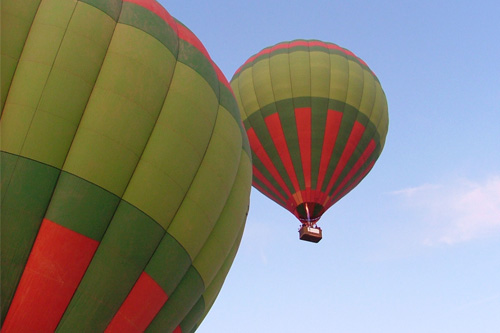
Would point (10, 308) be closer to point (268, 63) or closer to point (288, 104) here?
point (288, 104)

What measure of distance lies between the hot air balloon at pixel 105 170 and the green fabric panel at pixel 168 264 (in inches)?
0.5

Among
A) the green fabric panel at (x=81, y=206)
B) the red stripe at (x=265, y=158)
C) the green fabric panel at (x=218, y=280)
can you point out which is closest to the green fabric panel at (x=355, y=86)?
the red stripe at (x=265, y=158)

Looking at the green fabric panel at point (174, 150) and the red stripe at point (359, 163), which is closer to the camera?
the green fabric panel at point (174, 150)

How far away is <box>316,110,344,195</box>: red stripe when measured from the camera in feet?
46.2

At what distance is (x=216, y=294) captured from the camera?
747cm

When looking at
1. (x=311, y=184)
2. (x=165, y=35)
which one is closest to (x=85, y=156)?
(x=165, y=35)

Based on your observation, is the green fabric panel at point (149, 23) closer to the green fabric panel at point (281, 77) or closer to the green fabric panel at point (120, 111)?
the green fabric panel at point (120, 111)

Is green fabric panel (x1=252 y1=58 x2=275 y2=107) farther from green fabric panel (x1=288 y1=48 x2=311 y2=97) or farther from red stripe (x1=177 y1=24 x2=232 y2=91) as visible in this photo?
red stripe (x1=177 y1=24 x2=232 y2=91)

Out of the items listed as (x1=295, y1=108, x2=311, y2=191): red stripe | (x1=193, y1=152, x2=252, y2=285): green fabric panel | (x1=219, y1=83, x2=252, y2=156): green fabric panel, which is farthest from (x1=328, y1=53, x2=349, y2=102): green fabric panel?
(x1=193, y1=152, x2=252, y2=285): green fabric panel

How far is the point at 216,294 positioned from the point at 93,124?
3.22 metres

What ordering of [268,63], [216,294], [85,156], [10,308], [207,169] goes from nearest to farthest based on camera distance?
[10,308] → [85,156] → [207,169] → [216,294] → [268,63]

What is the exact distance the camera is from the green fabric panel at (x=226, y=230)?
6.65 m

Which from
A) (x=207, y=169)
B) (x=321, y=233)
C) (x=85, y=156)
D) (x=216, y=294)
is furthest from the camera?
(x=321, y=233)

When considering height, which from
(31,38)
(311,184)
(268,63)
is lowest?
(31,38)
